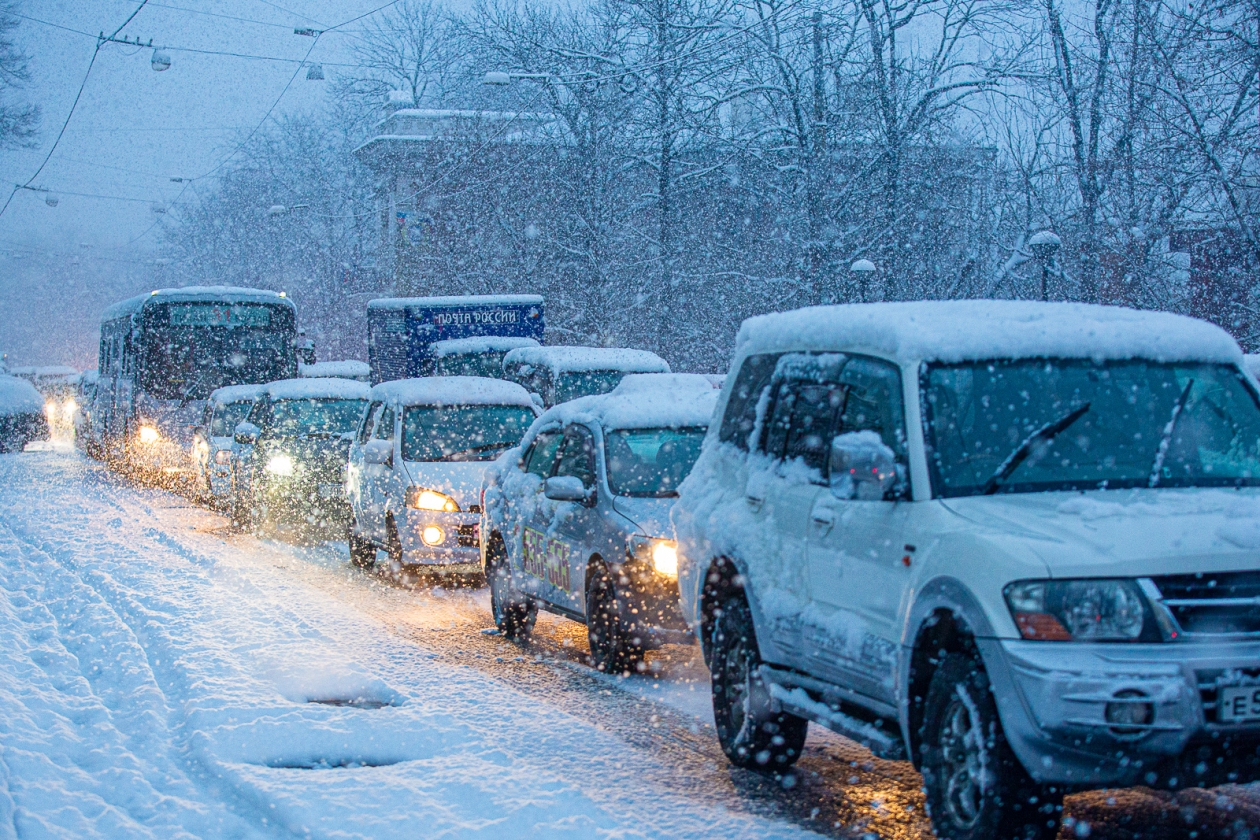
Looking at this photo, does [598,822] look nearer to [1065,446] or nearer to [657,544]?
[1065,446]

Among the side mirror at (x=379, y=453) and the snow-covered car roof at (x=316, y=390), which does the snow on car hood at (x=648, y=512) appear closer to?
the side mirror at (x=379, y=453)

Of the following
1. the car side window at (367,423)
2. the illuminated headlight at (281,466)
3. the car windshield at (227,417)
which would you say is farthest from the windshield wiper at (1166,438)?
the car windshield at (227,417)

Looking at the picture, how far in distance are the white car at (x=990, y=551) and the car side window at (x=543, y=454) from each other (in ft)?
10.4

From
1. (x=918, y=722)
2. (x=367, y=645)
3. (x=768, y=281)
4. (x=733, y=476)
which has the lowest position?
(x=367, y=645)

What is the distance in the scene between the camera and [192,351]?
2830 centimetres

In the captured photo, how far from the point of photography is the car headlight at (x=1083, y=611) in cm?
440

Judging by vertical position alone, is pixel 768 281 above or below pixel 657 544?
above

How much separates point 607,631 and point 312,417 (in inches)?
428

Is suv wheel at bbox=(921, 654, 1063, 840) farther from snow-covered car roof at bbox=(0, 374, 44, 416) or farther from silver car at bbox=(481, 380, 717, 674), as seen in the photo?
snow-covered car roof at bbox=(0, 374, 44, 416)

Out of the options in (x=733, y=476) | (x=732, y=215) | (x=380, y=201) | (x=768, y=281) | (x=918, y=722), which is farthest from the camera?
(x=380, y=201)

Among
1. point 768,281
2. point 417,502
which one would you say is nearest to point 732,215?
point 768,281

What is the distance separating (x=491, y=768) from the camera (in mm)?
6094

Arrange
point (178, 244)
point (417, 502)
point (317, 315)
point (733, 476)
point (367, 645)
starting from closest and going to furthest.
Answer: point (733, 476), point (367, 645), point (417, 502), point (317, 315), point (178, 244)

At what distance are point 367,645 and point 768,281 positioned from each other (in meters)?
21.3
